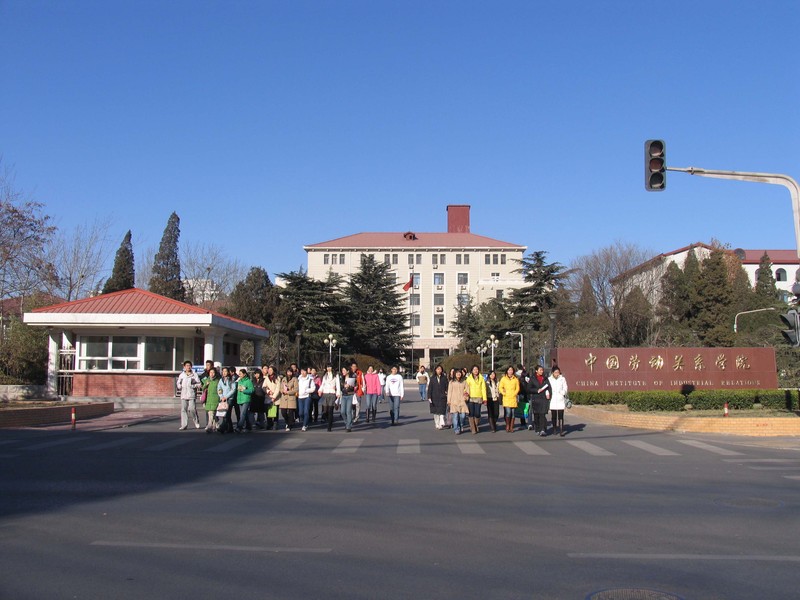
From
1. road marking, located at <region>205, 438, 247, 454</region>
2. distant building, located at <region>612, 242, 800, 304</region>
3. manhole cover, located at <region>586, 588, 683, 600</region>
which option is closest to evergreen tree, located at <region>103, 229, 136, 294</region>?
distant building, located at <region>612, 242, 800, 304</region>

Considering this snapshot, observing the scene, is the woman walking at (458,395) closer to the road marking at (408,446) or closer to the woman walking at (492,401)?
the woman walking at (492,401)

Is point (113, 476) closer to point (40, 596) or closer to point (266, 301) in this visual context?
point (40, 596)

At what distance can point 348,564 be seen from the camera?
6688mm

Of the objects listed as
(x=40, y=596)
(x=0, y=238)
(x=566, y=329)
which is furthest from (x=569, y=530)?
(x=566, y=329)

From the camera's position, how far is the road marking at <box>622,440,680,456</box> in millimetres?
15754

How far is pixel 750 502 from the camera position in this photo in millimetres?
9922

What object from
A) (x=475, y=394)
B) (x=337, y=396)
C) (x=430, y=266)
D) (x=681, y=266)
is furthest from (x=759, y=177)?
(x=430, y=266)

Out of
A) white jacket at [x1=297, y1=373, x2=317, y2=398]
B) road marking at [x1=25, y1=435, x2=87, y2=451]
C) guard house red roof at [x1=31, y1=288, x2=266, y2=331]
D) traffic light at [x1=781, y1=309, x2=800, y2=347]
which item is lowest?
road marking at [x1=25, y1=435, x2=87, y2=451]

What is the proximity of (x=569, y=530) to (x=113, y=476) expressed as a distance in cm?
744

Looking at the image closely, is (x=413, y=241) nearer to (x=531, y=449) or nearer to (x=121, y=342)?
(x=121, y=342)

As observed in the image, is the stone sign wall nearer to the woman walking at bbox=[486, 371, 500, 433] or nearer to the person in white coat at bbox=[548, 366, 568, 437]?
the woman walking at bbox=[486, 371, 500, 433]

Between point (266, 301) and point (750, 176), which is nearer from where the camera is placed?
point (750, 176)

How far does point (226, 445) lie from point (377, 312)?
203ft

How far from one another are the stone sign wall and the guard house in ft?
55.4
